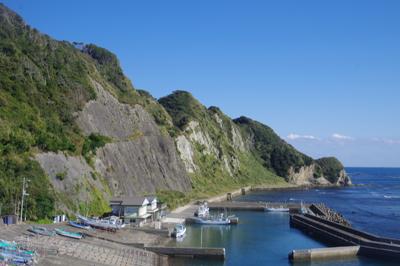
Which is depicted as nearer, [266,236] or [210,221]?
[266,236]

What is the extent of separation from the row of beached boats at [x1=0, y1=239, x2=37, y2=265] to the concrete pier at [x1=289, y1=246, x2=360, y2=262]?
26.5 metres

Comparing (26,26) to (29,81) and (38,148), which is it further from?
(38,148)

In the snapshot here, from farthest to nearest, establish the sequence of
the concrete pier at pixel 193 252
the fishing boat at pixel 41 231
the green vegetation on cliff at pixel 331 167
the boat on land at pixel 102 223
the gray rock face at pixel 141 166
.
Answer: the green vegetation on cliff at pixel 331 167
the gray rock face at pixel 141 166
the boat on land at pixel 102 223
the concrete pier at pixel 193 252
the fishing boat at pixel 41 231

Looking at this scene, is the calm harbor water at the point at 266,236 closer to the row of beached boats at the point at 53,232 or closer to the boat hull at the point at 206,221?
the boat hull at the point at 206,221

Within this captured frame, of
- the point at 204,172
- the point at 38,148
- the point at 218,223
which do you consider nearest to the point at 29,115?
the point at 38,148

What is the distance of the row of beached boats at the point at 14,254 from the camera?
105 ft

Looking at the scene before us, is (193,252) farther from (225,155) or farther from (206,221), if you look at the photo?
(225,155)

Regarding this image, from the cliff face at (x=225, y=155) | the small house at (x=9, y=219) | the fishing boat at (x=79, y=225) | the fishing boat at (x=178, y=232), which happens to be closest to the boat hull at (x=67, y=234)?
the small house at (x=9, y=219)

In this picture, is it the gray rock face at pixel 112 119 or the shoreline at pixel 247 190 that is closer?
the gray rock face at pixel 112 119

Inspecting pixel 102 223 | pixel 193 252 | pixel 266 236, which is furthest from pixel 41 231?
pixel 266 236

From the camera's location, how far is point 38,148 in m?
55.4

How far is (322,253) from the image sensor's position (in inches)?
1946

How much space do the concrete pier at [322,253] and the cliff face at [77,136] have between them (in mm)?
24212

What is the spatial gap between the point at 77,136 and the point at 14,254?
35380 mm
